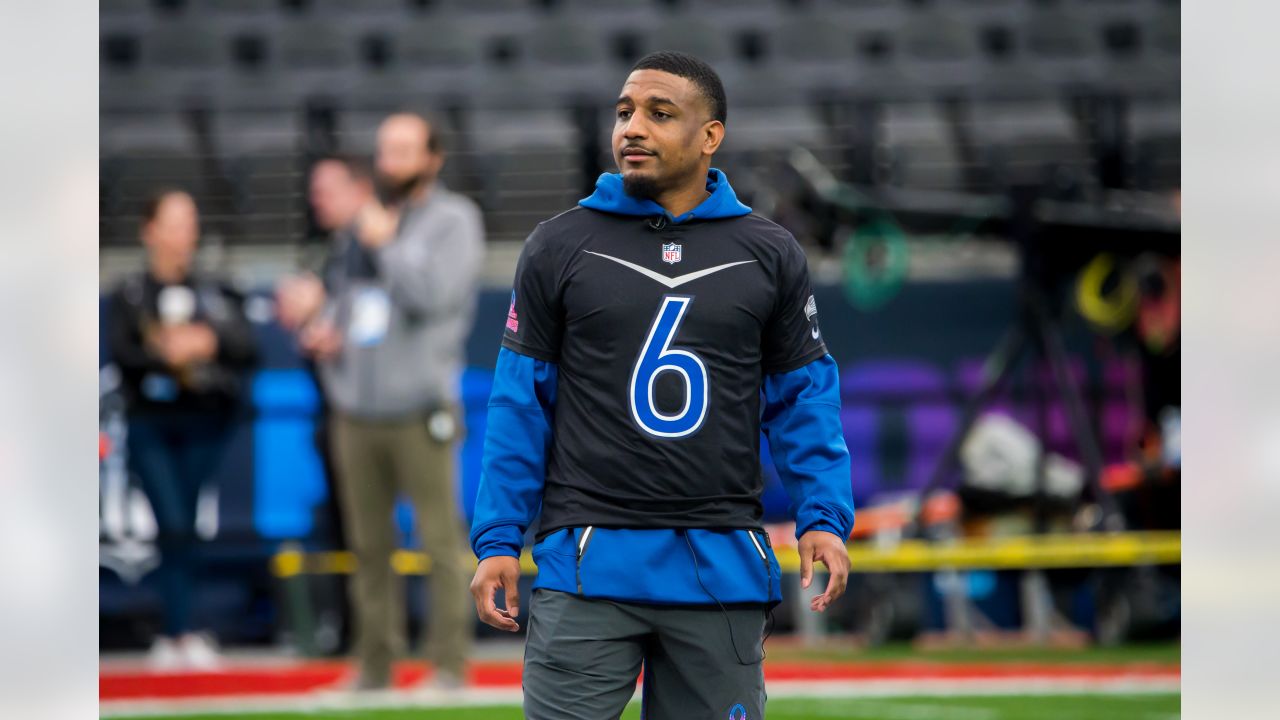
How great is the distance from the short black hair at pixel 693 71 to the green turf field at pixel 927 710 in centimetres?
291

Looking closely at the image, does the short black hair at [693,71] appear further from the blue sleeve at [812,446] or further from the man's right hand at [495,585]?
the man's right hand at [495,585]

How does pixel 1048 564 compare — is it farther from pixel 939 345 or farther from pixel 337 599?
pixel 337 599

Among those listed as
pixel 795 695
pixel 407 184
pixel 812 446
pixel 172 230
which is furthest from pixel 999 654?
pixel 812 446

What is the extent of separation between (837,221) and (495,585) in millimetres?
6558

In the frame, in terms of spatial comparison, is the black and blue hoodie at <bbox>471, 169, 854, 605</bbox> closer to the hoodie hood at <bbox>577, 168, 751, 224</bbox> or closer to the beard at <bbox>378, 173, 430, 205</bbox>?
the hoodie hood at <bbox>577, 168, 751, 224</bbox>

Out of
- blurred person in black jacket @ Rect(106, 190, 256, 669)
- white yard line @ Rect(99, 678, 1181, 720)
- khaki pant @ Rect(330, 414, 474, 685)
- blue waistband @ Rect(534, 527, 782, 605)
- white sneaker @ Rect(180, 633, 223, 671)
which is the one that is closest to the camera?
blue waistband @ Rect(534, 527, 782, 605)

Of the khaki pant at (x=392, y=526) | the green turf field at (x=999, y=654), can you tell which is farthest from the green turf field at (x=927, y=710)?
the green turf field at (x=999, y=654)

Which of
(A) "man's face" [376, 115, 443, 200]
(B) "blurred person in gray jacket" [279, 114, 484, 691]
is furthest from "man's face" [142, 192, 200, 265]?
(A) "man's face" [376, 115, 443, 200]

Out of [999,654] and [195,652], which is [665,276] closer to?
[195,652]

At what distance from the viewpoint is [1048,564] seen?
7668 millimetres

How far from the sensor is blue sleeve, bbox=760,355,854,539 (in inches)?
108

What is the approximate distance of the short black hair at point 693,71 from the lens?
9.07ft
